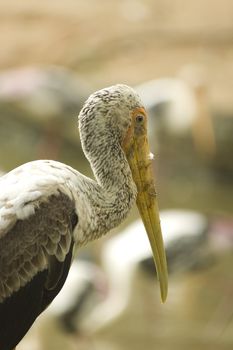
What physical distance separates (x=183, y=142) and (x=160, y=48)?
1.90 meters

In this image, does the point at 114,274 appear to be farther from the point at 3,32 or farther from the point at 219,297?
the point at 3,32

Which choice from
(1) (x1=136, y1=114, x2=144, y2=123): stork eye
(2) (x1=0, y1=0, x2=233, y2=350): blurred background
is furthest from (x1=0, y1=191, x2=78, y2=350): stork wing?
(2) (x1=0, y1=0, x2=233, y2=350): blurred background

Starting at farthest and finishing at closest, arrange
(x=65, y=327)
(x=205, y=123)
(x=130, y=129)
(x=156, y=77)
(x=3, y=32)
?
(x=3, y=32), (x=156, y=77), (x=205, y=123), (x=65, y=327), (x=130, y=129)

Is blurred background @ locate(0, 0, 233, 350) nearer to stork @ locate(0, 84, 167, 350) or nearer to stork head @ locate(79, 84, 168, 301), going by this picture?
stork head @ locate(79, 84, 168, 301)

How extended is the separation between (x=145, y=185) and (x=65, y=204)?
0.48 metres

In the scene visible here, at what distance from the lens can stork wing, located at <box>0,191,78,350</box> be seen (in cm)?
337

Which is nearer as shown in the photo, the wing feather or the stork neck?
the wing feather

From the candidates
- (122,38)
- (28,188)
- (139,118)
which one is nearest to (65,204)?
(28,188)

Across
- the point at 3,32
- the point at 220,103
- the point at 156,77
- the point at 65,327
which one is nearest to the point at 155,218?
the point at 65,327

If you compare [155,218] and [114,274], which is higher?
[155,218]

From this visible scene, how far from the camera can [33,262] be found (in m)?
3.43

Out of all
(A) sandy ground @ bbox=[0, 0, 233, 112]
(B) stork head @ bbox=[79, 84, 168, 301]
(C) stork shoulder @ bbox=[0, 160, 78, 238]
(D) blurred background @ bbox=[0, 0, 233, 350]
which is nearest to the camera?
(C) stork shoulder @ bbox=[0, 160, 78, 238]

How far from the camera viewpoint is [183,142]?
9.93m

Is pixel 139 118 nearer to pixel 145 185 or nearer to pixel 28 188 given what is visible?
pixel 145 185
